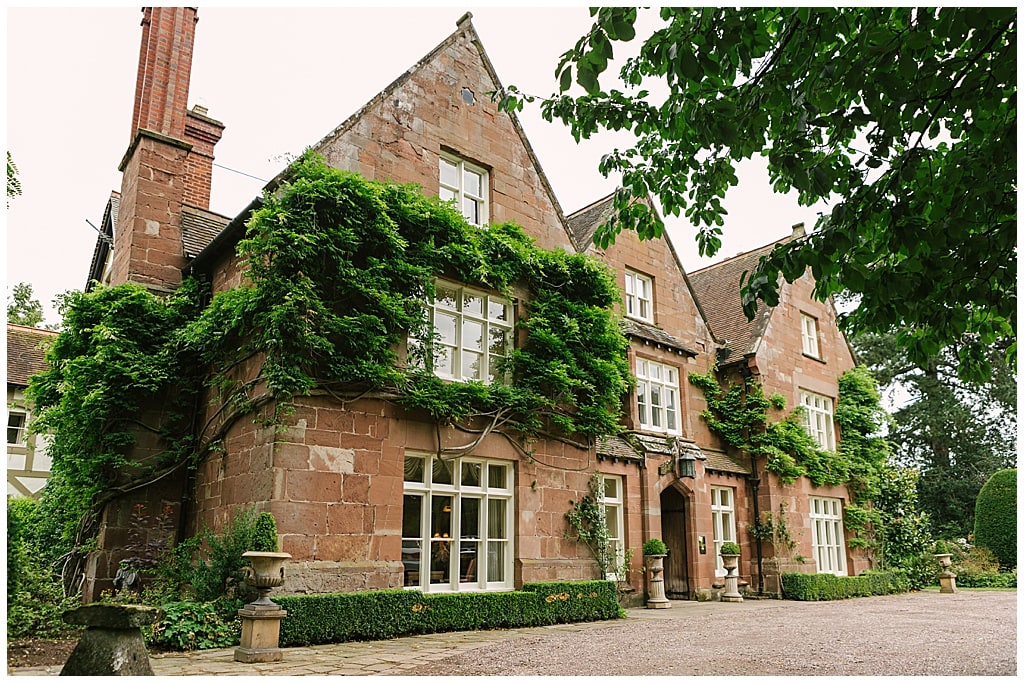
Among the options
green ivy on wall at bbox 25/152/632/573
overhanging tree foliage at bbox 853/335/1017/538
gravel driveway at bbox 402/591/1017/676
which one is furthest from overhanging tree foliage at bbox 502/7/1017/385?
overhanging tree foliage at bbox 853/335/1017/538

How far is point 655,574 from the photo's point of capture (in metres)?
15.6

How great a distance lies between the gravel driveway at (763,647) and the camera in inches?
299

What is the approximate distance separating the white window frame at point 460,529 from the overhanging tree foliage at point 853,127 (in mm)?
6372

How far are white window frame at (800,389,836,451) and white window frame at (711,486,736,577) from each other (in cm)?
396

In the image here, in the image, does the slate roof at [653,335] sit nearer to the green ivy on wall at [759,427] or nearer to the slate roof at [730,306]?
the green ivy on wall at [759,427]

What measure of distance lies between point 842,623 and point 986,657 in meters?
4.14

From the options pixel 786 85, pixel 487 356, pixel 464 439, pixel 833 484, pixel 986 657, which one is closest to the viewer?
pixel 786 85

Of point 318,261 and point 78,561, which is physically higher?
point 318,261

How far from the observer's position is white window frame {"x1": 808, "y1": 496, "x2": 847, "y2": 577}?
20.8 m

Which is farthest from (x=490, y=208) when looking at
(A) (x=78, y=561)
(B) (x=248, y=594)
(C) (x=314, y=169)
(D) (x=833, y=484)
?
(D) (x=833, y=484)

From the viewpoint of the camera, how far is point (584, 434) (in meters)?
14.0

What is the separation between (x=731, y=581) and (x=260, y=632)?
11983 mm

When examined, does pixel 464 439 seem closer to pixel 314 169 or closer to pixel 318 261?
pixel 318 261

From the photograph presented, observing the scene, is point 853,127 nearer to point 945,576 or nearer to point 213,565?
point 213,565
